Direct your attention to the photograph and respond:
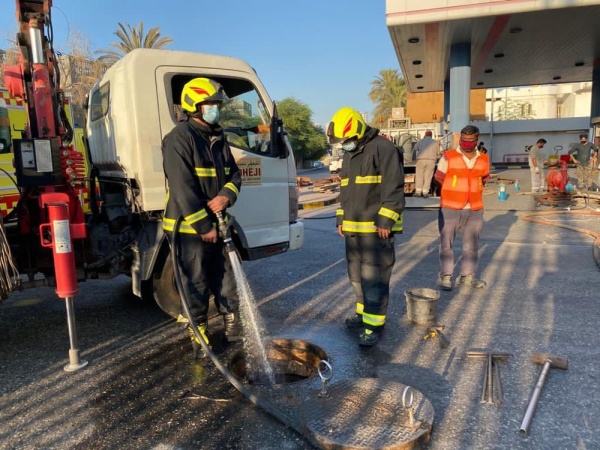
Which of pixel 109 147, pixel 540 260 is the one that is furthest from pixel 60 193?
pixel 540 260

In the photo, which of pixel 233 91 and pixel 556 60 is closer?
pixel 233 91

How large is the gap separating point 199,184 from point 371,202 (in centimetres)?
138

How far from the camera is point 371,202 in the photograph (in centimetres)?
377

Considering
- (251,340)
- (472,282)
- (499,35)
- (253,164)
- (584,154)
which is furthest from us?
(499,35)

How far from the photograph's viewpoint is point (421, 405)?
2.71 meters

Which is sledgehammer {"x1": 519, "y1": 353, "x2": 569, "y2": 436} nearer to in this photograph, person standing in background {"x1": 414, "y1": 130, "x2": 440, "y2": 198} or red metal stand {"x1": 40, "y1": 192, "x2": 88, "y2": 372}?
red metal stand {"x1": 40, "y1": 192, "x2": 88, "y2": 372}

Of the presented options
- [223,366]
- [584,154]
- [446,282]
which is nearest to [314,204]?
[584,154]

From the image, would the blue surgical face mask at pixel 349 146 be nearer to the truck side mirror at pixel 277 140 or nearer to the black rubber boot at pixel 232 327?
the truck side mirror at pixel 277 140

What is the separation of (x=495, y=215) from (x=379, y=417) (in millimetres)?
9140

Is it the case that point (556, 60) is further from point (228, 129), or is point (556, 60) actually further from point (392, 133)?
point (228, 129)

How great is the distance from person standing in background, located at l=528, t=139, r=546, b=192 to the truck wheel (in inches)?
496

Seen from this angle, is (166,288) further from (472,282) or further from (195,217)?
(472,282)

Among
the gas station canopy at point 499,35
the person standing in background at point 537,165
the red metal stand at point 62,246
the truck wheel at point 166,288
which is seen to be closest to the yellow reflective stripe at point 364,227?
the truck wheel at point 166,288

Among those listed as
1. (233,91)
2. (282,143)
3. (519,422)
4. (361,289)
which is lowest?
(519,422)
